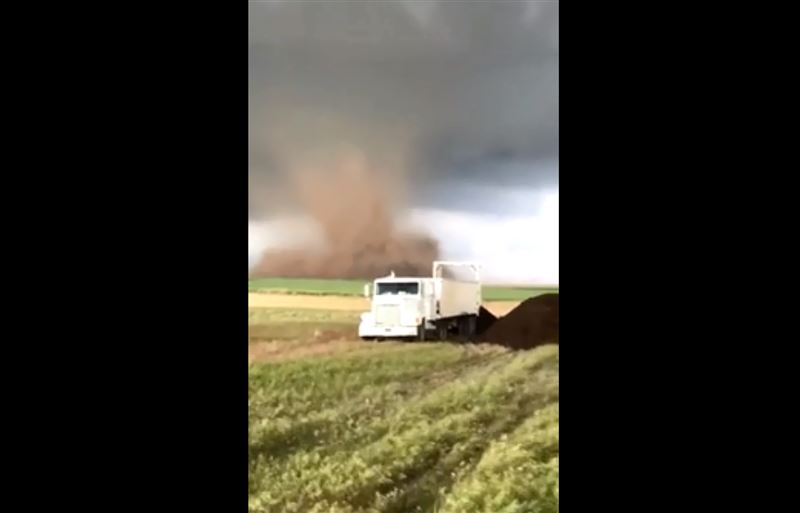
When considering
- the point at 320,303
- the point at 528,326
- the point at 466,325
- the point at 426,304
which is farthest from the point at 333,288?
the point at 528,326

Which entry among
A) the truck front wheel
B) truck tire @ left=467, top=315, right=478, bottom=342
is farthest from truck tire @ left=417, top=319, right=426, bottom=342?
truck tire @ left=467, top=315, right=478, bottom=342

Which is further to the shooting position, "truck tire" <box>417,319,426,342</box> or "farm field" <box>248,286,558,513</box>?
"truck tire" <box>417,319,426,342</box>

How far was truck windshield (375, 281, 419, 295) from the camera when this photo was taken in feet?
5.92

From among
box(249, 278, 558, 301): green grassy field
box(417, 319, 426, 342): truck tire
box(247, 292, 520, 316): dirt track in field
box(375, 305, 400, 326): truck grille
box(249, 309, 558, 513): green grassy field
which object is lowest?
box(249, 309, 558, 513): green grassy field

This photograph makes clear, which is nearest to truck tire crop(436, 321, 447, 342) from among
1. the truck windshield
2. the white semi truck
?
the white semi truck

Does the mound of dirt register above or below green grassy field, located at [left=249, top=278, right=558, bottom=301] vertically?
below

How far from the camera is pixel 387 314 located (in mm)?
1803

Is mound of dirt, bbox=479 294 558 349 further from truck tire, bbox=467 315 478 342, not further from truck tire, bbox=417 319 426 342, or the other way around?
truck tire, bbox=417 319 426 342

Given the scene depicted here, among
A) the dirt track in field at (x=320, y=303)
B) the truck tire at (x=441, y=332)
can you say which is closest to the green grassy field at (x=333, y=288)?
the dirt track in field at (x=320, y=303)

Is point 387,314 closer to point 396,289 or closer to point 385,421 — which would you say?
point 396,289

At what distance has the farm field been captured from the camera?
1749mm

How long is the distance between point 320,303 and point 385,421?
303 mm

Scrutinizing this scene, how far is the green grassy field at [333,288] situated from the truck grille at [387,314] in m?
0.06
